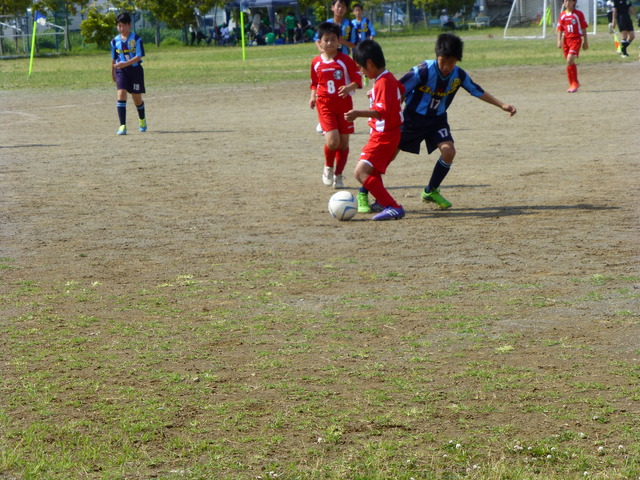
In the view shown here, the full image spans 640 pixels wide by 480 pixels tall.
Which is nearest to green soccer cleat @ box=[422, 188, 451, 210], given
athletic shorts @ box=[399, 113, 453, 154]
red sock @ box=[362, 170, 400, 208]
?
athletic shorts @ box=[399, 113, 453, 154]

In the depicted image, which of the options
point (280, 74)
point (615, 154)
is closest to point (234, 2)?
point (280, 74)

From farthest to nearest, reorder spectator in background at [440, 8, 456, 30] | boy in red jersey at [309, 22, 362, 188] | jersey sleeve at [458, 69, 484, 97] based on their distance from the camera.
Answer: spectator in background at [440, 8, 456, 30] → boy in red jersey at [309, 22, 362, 188] → jersey sleeve at [458, 69, 484, 97]

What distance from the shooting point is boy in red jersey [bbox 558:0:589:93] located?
19.7m

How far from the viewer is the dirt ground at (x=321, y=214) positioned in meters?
6.33

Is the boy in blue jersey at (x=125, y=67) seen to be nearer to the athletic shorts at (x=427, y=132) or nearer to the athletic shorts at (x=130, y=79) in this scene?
the athletic shorts at (x=130, y=79)

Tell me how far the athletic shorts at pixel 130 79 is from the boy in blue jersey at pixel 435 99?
8.19 metres

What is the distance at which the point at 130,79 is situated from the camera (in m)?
15.7

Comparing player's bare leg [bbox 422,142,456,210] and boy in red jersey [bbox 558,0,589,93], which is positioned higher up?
boy in red jersey [bbox 558,0,589,93]

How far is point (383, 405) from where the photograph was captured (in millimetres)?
4211

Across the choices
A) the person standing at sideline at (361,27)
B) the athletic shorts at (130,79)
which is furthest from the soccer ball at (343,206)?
the person standing at sideline at (361,27)

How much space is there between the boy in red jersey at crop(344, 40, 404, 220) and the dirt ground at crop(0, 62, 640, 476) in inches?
11.2

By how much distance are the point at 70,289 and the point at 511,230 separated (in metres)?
3.66

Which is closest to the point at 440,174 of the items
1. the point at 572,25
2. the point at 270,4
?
the point at 572,25

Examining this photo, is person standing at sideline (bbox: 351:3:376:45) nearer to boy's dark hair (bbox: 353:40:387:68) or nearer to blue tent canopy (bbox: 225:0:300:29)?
boy's dark hair (bbox: 353:40:387:68)
